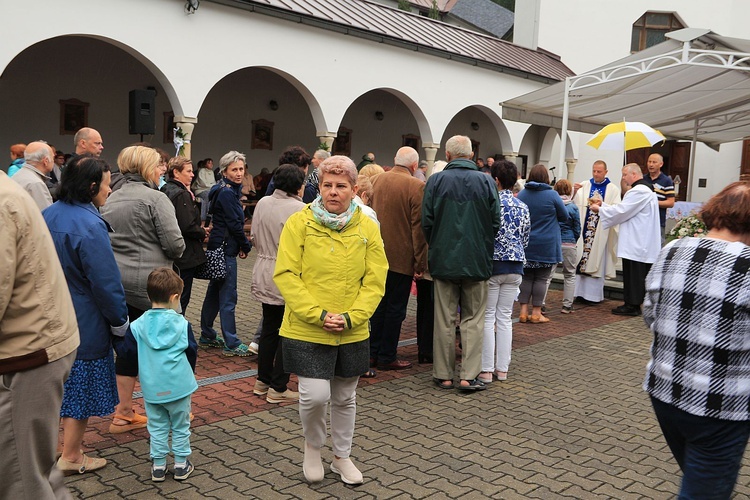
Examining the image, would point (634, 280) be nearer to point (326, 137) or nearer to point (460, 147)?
point (460, 147)

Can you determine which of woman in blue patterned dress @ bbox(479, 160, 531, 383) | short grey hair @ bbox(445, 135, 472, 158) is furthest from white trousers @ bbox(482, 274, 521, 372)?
short grey hair @ bbox(445, 135, 472, 158)

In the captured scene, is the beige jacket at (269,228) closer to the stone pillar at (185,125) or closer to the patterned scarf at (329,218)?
the patterned scarf at (329,218)

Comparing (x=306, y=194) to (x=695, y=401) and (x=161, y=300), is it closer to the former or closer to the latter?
(x=161, y=300)

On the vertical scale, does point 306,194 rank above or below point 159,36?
below

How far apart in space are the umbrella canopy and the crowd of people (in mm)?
5101

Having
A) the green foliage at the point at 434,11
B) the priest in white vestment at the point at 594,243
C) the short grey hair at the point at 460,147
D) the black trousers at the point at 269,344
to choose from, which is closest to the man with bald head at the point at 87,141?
the black trousers at the point at 269,344

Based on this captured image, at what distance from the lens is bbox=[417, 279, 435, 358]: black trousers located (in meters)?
6.72

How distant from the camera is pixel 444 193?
5.81 meters

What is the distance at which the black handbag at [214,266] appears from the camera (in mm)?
6535

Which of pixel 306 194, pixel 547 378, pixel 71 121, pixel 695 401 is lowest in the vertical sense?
pixel 547 378

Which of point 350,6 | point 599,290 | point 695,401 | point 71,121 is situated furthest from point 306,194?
point 350,6

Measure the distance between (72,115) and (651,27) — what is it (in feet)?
66.5

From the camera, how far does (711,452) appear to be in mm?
2812

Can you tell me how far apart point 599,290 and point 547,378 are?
168 inches
